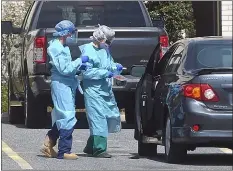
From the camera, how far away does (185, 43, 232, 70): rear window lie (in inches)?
421

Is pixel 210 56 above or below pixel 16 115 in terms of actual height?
above

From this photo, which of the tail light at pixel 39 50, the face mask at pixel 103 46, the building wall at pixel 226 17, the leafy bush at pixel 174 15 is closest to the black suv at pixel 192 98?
the face mask at pixel 103 46

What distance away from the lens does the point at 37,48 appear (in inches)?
629

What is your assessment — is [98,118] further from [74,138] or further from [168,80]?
[74,138]

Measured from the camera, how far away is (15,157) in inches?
492

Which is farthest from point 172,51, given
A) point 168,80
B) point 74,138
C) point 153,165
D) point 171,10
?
point 171,10

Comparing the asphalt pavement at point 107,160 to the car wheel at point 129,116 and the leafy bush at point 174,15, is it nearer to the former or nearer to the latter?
the car wheel at point 129,116

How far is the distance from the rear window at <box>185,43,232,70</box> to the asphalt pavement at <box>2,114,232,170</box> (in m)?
1.10

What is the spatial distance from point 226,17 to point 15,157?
13832mm

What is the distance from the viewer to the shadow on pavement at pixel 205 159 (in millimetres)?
11773

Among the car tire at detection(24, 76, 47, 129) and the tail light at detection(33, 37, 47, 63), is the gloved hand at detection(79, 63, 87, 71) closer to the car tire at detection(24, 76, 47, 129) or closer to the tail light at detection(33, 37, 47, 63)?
the tail light at detection(33, 37, 47, 63)

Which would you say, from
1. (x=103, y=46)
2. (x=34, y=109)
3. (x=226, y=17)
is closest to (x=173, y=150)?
(x=103, y=46)

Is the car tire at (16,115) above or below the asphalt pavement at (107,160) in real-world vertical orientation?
below

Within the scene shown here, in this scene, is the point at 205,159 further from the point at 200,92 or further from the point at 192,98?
the point at 200,92
